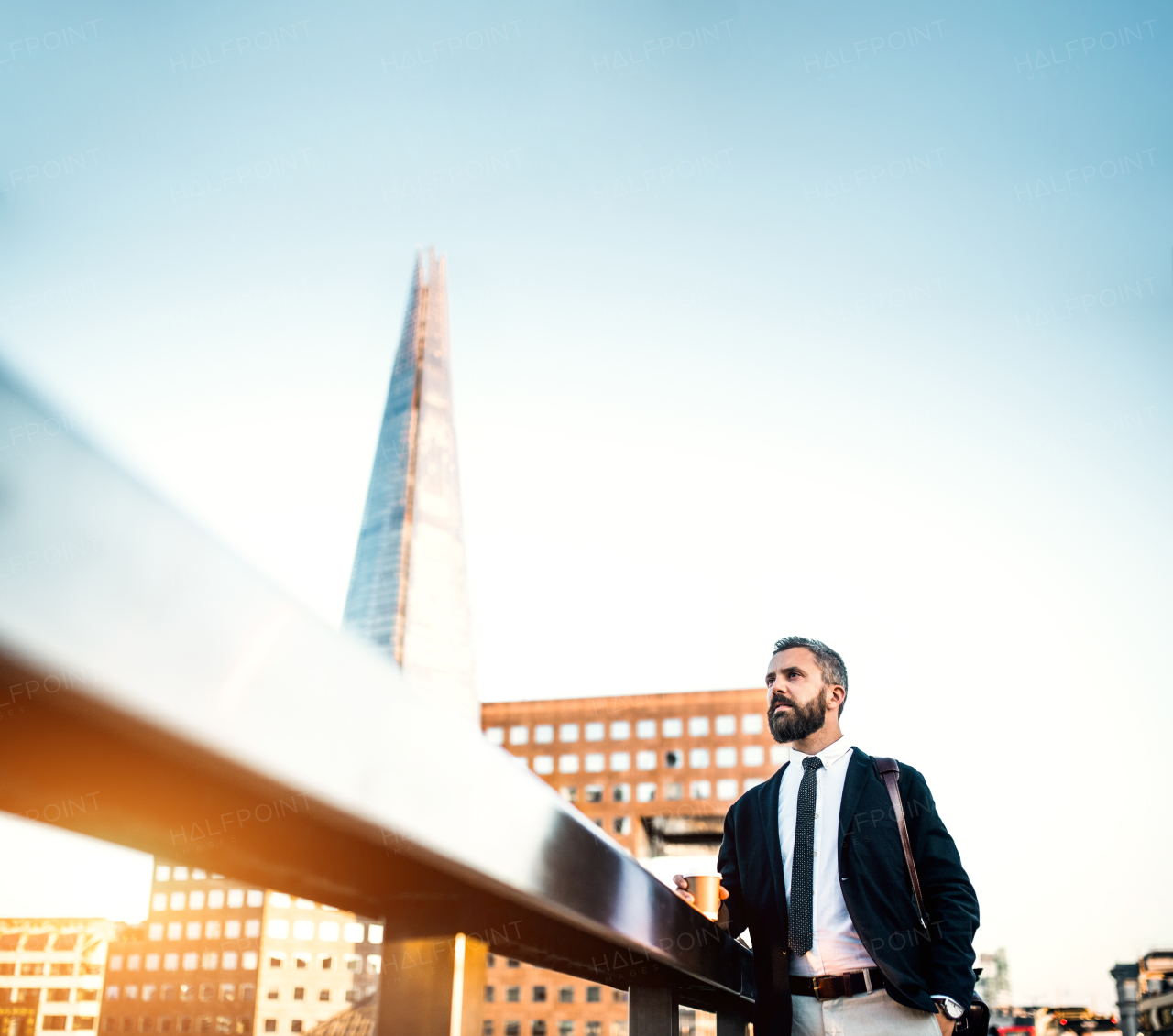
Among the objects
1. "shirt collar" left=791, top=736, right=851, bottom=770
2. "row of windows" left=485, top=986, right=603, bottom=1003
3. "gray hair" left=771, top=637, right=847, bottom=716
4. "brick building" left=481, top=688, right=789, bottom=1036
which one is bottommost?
"row of windows" left=485, top=986, right=603, bottom=1003

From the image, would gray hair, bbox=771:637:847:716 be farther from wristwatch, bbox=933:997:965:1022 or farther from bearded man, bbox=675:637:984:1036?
wristwatch, bbox=933:997:965:1022

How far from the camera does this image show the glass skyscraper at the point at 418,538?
300ft

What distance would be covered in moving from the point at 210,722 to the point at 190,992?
9388cm

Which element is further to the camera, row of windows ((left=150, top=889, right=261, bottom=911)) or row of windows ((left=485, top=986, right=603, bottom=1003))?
row of windows ((left=485, top=986, right=603, bottom=1003))

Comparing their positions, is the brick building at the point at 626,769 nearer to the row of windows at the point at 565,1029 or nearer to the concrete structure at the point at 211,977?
the row of windows at the point at 565,1029

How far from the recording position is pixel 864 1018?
2.44m

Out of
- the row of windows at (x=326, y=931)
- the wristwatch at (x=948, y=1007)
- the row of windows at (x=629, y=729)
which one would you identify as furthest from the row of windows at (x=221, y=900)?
the wristwatch at (x=948, y=1007)

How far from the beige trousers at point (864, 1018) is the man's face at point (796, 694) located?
68 centimetres

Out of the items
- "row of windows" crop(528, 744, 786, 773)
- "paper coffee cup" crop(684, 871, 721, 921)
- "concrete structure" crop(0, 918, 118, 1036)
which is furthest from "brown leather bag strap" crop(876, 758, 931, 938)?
"row of windows" crop(528, 744, 786, 773)

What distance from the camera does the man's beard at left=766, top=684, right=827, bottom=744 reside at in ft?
9.46

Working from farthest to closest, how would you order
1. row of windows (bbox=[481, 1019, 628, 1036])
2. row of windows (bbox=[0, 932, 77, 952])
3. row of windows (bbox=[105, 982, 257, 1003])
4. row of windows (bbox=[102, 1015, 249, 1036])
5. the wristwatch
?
1. row of windows (bbox=[105, 982, 257, 1003])
2. row of windows (bbox=[102, 1015, 249, 1036])
3. row of windows (bbox=[481, 1019, 628, 1036])
4. the wristwatch
5. row of windows (bbox=[0, 932, 77, 952])

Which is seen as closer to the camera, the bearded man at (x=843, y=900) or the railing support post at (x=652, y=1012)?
the bearded man at (x=843, y=900)

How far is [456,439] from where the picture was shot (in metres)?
98.5

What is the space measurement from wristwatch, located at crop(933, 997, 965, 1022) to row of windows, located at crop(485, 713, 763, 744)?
208ft
